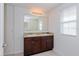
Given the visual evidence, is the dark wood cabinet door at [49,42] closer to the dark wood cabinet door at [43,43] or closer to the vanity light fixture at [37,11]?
the dark wood cabinet door at [43,43]

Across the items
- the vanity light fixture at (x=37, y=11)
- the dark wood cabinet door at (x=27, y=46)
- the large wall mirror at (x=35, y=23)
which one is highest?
the vanity light fixture at (x=37, y=11)

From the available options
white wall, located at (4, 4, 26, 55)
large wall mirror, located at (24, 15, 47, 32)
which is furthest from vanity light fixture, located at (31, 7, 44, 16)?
white wall, located at (4, 4, 26, 55)

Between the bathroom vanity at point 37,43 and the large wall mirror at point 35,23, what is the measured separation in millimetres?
421

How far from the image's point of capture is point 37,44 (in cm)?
264

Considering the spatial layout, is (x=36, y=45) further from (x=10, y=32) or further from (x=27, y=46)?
(x=10, y=32)

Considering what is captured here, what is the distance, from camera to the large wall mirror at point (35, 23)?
117 inches

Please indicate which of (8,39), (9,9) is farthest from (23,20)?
(8,39)

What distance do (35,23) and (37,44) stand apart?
0.78 metres

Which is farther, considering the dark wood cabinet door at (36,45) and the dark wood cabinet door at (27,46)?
the dark wood cabinet door at (36,45)

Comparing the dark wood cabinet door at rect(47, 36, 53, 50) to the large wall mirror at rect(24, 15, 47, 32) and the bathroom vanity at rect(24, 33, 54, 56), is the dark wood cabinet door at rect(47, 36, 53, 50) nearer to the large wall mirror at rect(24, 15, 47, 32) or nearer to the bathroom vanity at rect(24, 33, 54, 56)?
the bathroom vanity at rect(24, 33, 54, 56)

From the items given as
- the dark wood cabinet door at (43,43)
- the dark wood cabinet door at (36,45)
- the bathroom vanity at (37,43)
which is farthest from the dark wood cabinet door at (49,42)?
the dark wood cabinet door at (36,45)

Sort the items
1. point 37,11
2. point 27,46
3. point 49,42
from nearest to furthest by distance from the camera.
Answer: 1. point 27,46
2. point 49,42
3. point 37,11

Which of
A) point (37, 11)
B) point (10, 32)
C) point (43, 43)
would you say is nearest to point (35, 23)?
point (37, 11)

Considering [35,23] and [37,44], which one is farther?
[35,23]
